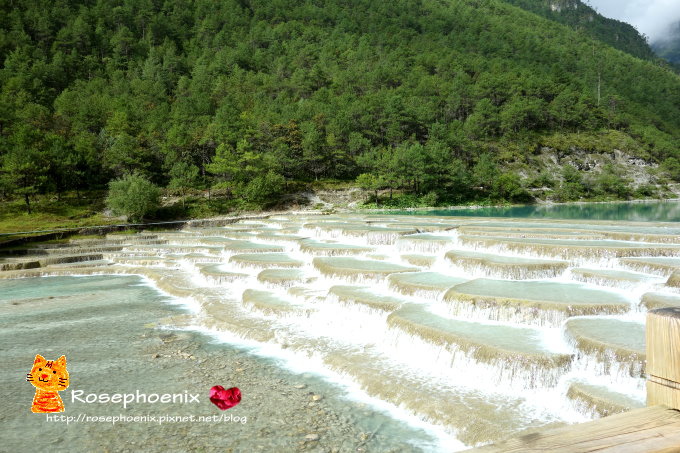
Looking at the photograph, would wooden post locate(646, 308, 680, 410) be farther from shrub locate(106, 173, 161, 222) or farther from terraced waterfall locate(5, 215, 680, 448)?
shrub locate(106, 173, 161, 222)

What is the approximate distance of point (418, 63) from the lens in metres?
143

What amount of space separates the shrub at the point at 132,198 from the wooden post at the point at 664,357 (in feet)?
171

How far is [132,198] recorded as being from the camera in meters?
48.5

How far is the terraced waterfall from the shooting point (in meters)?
9.64

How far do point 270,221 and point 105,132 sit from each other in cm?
4239

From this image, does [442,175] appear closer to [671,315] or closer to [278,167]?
[278,167]

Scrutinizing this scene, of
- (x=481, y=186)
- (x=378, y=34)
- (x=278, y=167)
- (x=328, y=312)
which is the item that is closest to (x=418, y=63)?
(x=378, y=34)
